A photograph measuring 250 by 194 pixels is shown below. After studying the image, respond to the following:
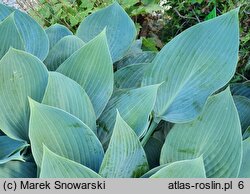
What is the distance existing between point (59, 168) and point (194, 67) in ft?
1.39

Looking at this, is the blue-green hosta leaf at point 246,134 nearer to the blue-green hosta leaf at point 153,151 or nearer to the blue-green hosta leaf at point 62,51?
the blue-green hosta leaf at point 153,151

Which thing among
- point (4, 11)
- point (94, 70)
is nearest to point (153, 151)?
point (94, 70)

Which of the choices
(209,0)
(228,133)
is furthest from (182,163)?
(209,0)

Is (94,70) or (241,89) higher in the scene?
(94,70)

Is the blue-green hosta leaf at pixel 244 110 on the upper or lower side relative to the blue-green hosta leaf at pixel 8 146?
lower

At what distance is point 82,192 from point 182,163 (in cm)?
21

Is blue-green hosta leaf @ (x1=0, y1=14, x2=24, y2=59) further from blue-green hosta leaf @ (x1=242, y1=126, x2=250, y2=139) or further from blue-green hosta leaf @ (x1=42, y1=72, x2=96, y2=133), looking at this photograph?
blue-green hosta leaf @ (x1=242, y1=126, x2=250, y2=139)

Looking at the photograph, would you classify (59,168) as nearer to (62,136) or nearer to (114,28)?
(62,136)

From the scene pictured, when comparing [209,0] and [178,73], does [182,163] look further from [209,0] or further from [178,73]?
[209,0]

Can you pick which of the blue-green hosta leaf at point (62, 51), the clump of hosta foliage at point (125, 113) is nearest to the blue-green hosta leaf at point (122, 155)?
the clump of hosta foliage at point (125, 113)

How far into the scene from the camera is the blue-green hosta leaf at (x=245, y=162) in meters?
1.07

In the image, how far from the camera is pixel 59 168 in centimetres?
93

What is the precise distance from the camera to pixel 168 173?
938 mm

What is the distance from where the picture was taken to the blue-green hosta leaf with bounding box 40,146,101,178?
0.92 meters
